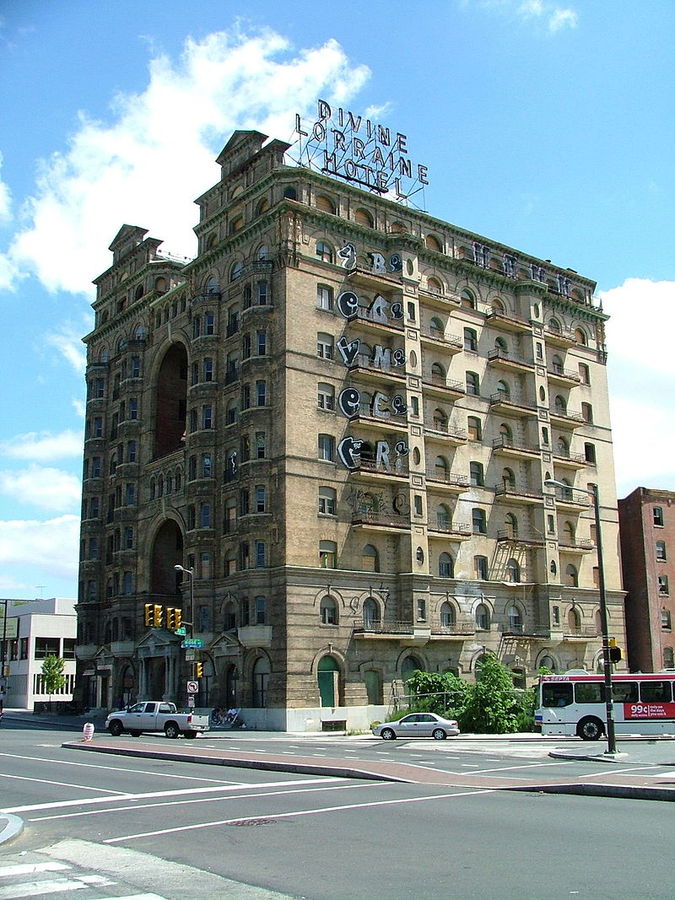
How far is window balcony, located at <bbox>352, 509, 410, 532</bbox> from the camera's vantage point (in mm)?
56625

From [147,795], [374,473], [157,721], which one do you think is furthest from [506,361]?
[147,795]

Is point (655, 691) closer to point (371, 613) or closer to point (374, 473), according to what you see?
point (371, 613)

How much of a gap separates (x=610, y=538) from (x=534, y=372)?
15.1 metres

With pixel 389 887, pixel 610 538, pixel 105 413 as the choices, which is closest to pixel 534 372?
pixel 610 538

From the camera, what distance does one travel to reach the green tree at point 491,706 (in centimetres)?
4650

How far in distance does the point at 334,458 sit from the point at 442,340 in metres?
13.6

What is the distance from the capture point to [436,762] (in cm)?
2948

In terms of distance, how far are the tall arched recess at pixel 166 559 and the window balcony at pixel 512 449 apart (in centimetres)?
2417

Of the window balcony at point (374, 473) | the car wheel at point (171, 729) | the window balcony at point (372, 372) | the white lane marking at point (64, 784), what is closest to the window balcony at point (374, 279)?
the window balcony at point (372, 372)

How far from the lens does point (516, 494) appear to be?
65.8m

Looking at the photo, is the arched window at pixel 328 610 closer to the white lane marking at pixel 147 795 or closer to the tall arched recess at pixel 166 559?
the tall arched recess at pixel 166 559

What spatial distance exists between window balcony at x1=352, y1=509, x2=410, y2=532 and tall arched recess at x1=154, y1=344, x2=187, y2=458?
19.7 m

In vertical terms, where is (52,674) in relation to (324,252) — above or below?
below

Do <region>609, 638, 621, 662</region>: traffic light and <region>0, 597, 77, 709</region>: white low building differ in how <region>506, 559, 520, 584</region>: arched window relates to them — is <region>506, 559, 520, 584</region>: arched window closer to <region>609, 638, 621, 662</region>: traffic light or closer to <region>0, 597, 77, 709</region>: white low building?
<region>609, 638, 621, 662</region>: traffic light
